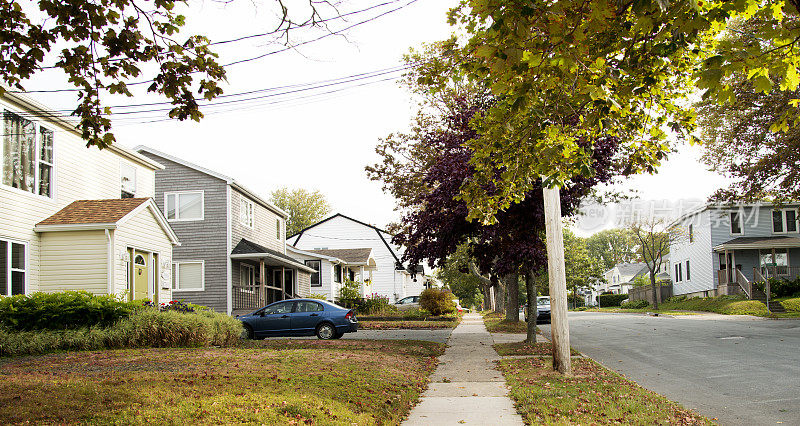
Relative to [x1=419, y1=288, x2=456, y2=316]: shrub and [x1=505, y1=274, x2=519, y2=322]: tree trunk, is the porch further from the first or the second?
[x1=505, y1=274, x2=519, y2=322]: tree trunk

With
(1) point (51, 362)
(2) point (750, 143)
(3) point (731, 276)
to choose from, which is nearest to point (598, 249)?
(3) point (731, 276)

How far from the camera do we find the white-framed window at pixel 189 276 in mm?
26453

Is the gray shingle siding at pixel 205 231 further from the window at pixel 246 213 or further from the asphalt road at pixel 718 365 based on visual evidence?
the asphalt road at pixel 718 365

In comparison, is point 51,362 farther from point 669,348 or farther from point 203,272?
point 203,272

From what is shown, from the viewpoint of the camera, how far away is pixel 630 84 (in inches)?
231

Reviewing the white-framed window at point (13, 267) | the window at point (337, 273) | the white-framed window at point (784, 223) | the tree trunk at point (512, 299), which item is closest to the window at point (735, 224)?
the white-framed window at point (784, 223)

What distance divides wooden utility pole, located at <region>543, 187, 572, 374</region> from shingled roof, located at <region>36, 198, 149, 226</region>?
11935 mm

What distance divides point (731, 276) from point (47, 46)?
4079 centimetres

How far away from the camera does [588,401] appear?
26.6 feet

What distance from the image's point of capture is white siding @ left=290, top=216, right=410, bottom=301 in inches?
1964

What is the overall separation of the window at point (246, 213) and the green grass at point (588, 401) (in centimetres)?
1965

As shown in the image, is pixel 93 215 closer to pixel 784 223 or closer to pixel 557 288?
pixel 557 288

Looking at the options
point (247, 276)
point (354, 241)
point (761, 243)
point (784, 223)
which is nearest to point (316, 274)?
point (354, 241)

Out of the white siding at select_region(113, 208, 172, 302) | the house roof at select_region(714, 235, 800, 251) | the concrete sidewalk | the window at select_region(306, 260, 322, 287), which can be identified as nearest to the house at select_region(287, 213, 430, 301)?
the window at select_region(306, 260, 322, 287)
